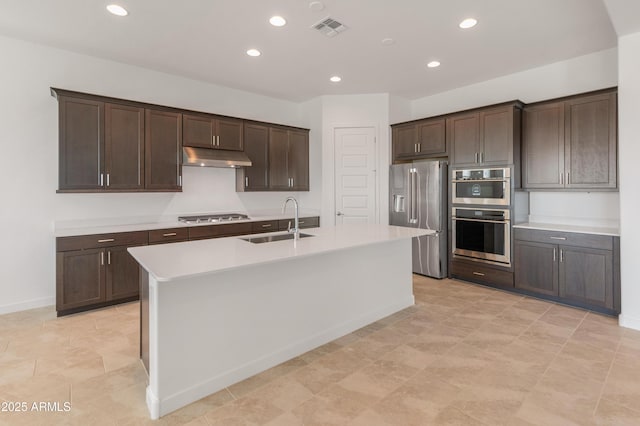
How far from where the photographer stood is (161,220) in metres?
4.62

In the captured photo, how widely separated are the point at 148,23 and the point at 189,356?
3.06 meters

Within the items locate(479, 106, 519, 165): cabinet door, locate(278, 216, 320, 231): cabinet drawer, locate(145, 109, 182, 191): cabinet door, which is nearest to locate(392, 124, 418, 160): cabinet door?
locate(479, 106, 519, 165): cabinet door

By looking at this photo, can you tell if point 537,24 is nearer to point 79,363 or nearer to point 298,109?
point 298,109

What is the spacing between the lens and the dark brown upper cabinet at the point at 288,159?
18.0 ft

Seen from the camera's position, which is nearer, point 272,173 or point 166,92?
point 166,92

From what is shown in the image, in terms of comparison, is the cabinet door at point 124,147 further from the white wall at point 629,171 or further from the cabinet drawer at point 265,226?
the white wall at point 629,171

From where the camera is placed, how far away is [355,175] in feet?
18.8

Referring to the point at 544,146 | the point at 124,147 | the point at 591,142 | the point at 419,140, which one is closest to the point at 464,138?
the point at 419,140

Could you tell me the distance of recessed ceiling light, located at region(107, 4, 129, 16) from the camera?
2936 mm

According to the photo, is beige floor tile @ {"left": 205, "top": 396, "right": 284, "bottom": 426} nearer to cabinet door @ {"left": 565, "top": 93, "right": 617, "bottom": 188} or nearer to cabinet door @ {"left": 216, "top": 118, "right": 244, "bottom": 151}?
cabinet door @ {"left": 216, "top": 118, "right": 244, "bottom": 151}

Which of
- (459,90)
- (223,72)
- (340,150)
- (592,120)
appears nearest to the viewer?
(592,120)

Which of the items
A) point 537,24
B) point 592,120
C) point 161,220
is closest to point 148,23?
point 161,220

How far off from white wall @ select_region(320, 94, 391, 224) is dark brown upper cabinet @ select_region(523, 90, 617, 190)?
2.01 m

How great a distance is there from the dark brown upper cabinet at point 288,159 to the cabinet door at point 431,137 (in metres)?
1.94
